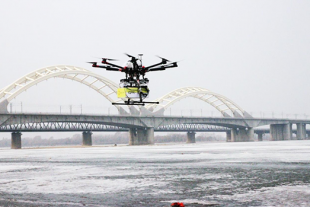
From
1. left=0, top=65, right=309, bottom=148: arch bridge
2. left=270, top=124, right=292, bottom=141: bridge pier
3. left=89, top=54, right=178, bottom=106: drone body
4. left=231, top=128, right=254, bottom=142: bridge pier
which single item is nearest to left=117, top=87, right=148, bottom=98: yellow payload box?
left=89, top=54, right=178, bottom=106: drone body

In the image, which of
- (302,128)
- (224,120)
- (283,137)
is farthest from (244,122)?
(302,128)

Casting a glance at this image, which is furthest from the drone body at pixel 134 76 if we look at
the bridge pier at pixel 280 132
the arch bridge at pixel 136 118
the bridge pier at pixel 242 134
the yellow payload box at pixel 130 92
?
the bridge pier at pixel 280 132

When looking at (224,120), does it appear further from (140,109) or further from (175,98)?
(140,109)

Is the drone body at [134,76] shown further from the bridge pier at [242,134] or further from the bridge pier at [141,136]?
the bridge pier at [242,134]

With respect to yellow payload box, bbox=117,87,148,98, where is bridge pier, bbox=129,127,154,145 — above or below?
below

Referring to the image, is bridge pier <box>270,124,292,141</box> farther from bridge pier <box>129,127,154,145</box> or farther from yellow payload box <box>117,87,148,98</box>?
yellow payload box <box>117,87,148,98</box>

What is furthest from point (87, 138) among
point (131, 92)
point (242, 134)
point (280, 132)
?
point (131, 92)

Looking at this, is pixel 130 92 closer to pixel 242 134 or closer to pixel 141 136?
pixel 141 136
